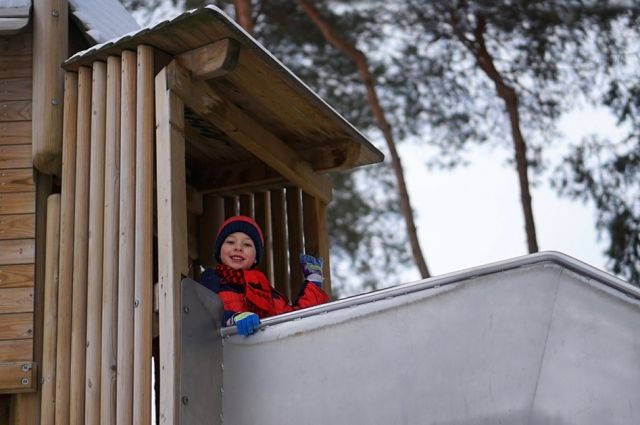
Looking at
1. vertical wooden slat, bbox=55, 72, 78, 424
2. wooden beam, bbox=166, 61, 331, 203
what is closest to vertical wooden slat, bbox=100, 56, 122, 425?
vertical wooden slat, bbox=55, 72, 78, 424

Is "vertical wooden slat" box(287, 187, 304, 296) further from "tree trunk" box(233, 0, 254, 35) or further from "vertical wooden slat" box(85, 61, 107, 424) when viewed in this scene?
"tree trunk" box(233, 0, 254, 35)

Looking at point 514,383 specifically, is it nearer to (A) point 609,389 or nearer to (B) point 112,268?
(A) point 609,389

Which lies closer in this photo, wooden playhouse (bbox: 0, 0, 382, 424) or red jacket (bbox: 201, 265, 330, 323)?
wooden playhouse (bbox: 0, 0, 382, 424)

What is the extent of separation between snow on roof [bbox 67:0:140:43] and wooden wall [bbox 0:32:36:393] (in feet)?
1.08

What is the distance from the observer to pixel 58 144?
575 cm

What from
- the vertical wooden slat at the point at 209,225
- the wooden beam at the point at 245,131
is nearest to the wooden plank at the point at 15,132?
the wooden beam at the point at 245,131

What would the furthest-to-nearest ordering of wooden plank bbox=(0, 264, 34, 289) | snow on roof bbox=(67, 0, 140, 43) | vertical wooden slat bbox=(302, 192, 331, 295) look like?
1. vertical wooden slat bbox=(302, 192, 331, 295)
2. snow on roof bbox=(67, 0, 140, 43)
3. wooden plank bbox=(0, 264, 34, 289)

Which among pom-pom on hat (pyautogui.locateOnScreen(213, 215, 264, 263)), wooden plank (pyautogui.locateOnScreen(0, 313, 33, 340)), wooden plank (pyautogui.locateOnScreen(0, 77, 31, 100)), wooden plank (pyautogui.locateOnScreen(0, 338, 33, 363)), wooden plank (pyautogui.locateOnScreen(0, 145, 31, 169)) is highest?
wooden plank (pyautogui.locateOnScreen(0, 77, 31, 100))

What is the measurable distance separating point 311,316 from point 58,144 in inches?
73.0

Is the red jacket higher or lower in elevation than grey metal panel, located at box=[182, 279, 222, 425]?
higher

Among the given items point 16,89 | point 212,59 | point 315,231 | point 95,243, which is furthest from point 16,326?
point 315,231

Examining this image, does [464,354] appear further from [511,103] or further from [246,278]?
A: [511,103]

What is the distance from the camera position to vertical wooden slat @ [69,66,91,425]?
517 centimetres

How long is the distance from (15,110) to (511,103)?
8.13m
